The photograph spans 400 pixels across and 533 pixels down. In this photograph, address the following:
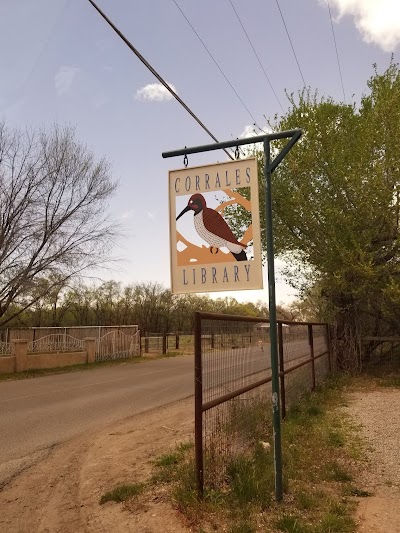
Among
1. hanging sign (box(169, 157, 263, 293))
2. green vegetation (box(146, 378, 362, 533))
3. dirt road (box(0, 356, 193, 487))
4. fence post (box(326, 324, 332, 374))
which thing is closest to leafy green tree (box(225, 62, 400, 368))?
fence post (box(326, 324, 332, 374))

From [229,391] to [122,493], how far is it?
59.5 inches

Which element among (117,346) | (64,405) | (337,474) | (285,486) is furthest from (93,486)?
(117,346)

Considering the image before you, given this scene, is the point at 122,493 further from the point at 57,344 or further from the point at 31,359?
the point at 57,344

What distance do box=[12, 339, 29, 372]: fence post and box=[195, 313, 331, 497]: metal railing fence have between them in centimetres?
1458

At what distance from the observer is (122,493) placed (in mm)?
4629

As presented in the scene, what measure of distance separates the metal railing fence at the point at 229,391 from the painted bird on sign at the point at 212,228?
0.68 metres

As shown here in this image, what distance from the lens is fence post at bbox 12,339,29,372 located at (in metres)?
19.5

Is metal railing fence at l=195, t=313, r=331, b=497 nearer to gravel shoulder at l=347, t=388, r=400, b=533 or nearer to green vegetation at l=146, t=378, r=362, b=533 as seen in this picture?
green vegetation at l=146, t=378, r=362, b=533

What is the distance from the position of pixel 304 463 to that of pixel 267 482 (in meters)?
1.12

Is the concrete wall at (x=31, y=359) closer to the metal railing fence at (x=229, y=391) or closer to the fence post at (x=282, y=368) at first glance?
the fence post at (x=282, y=368)

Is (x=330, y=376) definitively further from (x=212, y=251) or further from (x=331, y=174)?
(x=212, y=251)

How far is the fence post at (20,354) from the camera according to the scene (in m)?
19.5

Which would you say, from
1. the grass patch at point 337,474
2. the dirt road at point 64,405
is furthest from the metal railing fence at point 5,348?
the grass patch at point 337,474

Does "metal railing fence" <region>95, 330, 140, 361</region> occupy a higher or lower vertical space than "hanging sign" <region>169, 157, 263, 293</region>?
lower
